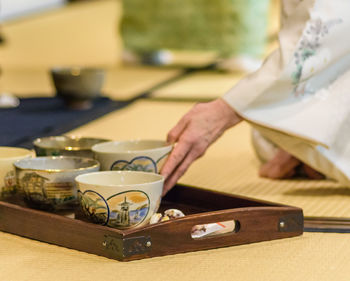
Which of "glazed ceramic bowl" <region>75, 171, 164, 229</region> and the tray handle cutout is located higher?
"glazed ceramic bowl" <region>75, 171, 164, 229</region>

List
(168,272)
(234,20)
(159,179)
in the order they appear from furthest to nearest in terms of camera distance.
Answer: (234,20)
(159,179)
(168,272)

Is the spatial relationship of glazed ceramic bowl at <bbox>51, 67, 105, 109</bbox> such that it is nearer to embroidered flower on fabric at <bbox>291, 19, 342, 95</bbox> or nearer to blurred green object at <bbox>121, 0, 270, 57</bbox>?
embroidered flower on fabric at <bbox>291, 19, 342, 95</bbox>

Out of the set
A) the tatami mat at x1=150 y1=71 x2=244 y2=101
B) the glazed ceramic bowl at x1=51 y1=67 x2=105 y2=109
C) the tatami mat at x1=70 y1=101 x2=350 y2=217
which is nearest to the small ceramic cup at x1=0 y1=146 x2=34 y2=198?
the tatami mat at x1=70 y1=101 x2=350 y2=217

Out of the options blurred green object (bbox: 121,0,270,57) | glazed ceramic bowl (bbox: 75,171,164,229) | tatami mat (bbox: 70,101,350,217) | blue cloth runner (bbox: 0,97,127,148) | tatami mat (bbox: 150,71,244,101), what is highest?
blurred green object (bbox: 121,0,270,57)

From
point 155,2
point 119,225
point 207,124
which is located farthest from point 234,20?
point 119,225

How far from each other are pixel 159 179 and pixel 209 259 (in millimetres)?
169

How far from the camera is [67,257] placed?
4.18 feet

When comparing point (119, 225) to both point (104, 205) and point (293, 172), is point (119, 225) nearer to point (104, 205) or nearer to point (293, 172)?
point (104, 205)

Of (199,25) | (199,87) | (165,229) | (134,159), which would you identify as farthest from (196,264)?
(199,25)

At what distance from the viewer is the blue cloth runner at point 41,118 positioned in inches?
88.7

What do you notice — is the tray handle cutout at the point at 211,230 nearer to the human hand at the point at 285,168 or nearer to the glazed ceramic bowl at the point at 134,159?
the glazed ceramic bowl at the point at 134,159

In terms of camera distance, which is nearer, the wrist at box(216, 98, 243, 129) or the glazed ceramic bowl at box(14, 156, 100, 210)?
the glazed ceramic bowl at box(14, 156, 100, 210)

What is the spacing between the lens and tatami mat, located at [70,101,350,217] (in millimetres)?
1660

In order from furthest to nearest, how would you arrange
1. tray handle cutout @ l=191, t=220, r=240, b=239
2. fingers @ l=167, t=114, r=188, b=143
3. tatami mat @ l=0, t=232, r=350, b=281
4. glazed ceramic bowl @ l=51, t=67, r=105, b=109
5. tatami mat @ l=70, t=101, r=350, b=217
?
glazed ceramic bowl @ l=51, t=67, r=105, b=109
tatami mat @ l=70, t=101, r=350, b=217
fingers @ l=167, t=114, r=188, b=143
tray handle cutout @ l=191, t=220, r=240, b=239
tatami mat @ l=0, t=232, r=350, b=281
